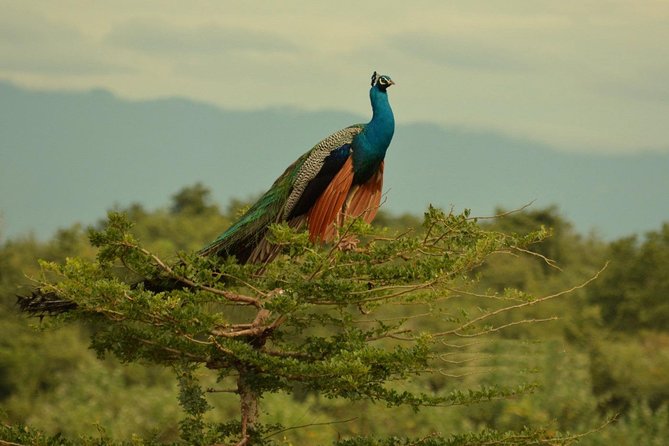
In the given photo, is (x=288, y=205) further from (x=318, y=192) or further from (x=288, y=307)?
(x=288, y=307)

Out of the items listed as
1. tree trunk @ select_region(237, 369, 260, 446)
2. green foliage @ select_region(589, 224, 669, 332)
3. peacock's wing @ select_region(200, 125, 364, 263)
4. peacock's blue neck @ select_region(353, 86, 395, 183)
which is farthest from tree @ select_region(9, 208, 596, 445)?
green foliage @ select_region(589, 224, 669, 332)

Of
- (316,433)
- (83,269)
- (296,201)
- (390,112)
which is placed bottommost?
(316,433)

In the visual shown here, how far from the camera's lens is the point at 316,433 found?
1105 inches

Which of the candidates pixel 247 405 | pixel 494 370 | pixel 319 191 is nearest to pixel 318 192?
pixel 319 191

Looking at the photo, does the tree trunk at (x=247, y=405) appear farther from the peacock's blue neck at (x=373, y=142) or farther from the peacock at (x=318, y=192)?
the peacock's blue neck at (x=373, y=142)

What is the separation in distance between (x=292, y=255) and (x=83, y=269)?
164cm

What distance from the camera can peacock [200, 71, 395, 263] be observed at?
472 inches

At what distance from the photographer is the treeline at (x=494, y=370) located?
29.6 m

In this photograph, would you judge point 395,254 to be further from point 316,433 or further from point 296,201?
point 316,433

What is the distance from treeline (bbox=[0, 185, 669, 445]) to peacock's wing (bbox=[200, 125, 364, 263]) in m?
7.62

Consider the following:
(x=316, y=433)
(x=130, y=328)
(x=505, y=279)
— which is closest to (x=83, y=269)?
(x=130, y=328)

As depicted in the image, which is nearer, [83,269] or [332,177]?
[83,269]

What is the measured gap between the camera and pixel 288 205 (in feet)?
39.6

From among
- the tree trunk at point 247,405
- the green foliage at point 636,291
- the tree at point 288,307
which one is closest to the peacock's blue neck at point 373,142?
the tree at point 288,307
